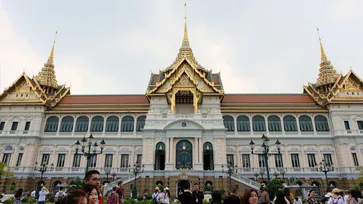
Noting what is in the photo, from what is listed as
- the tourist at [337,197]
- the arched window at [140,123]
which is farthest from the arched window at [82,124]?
the tourist at [337,197]

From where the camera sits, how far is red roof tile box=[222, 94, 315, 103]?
117ft

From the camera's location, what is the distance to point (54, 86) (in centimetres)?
4119

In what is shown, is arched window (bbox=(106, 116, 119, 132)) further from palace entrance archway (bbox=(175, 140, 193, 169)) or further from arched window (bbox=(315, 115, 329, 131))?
arched window (bbox=(315, 115, 329, 131))

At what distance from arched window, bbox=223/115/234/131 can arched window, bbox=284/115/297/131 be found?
6924 millimetres

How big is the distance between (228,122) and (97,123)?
56.9 feet

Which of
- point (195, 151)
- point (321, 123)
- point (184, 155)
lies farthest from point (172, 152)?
point (321, 123)

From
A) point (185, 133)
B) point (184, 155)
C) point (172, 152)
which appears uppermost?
point (185, 133)

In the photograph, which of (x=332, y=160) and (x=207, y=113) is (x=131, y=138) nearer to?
(x=207, y=113)

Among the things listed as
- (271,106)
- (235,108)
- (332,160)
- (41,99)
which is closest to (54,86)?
(41,99)

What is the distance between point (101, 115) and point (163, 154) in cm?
1031

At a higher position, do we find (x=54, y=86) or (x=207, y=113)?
(x=54, y=86)

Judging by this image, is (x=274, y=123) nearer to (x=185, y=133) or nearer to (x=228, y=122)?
(x=228, y=122)

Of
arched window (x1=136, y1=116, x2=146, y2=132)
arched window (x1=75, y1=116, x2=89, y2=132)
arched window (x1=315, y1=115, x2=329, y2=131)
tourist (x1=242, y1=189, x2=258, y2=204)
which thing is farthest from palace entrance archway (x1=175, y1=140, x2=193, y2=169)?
tourist (x1=242, y1=189, x2=258, y2=204)

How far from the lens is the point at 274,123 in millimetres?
33031
